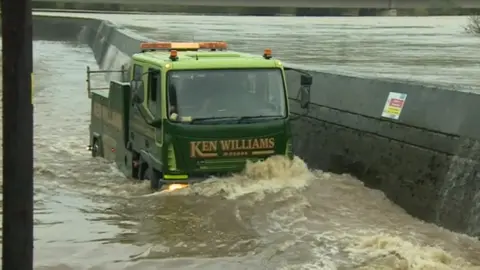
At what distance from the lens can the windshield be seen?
1120 cm

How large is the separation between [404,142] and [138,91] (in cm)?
369

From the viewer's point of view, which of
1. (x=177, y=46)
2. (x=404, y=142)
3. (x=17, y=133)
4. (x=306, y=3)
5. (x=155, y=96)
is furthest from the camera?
(x=306, y=3)

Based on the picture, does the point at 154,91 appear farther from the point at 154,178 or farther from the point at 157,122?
the point at 154,178

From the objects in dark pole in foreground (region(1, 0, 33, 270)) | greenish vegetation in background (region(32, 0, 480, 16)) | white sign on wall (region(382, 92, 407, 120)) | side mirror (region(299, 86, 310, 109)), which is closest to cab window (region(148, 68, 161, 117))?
side mirror (region(299, 86, 310, 109))

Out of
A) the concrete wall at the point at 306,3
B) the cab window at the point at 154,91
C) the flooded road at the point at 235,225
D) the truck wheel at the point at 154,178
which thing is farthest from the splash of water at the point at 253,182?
the concrete wall at the point at 306,3

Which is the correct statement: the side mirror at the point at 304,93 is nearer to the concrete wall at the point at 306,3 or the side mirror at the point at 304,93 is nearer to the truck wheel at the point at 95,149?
the truck wheel at the point at 95,149

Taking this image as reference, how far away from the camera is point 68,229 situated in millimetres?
10594

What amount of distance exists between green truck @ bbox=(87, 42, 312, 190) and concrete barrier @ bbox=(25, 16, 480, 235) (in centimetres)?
133

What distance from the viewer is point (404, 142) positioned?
38.9 ft

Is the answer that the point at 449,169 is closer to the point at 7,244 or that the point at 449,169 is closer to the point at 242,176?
the point at 242,176

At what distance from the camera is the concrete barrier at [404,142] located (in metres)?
10.5

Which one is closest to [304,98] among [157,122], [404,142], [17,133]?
[404,142]

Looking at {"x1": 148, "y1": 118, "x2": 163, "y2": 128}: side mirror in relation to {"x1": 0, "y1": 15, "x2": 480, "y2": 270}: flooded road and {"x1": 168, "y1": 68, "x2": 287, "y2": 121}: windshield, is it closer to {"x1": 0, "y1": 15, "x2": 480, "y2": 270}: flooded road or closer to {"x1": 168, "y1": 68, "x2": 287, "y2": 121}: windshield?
{"x1": 168, "y1": 68, "x2": 287, "y2": 121}: windshield

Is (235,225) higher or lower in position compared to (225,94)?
lower
